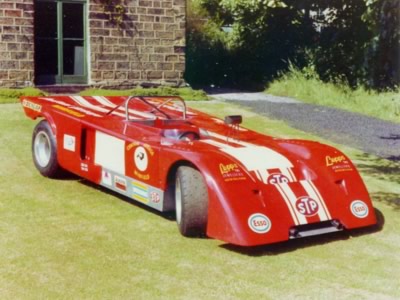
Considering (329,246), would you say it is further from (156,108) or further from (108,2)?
(108,2)

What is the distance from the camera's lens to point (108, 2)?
13.2 metres

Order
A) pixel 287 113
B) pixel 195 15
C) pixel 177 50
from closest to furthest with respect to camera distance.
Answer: pixel 287 113, pixel 177 50, pixel 195 15

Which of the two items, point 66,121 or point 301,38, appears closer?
point 66,121

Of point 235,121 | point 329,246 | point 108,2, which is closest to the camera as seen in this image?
point 329,246

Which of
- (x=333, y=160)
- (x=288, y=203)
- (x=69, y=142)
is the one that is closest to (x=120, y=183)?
(x=69, y=142)

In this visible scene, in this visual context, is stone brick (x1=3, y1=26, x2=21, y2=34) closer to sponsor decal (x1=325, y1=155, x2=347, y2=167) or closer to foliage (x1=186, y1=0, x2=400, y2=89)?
foliage (x1=186, y1=0, x2=400, y2=89)

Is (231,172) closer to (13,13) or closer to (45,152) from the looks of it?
(45,152)

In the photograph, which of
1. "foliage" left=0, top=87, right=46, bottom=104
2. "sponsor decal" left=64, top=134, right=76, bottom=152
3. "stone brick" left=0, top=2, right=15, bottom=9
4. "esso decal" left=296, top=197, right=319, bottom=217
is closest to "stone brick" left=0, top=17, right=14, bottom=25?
"stone brick" left=0, top=2, right=15, bottom=9

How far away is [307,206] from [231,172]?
0.65 meters

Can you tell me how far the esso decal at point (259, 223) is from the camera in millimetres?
4801

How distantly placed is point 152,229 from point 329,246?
1.43 metres

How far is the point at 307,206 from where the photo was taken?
201 inches

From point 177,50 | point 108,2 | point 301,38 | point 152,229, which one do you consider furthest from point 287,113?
point 152,229

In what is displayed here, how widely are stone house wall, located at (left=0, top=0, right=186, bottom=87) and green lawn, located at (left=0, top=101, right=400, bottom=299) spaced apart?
22.0 feet
